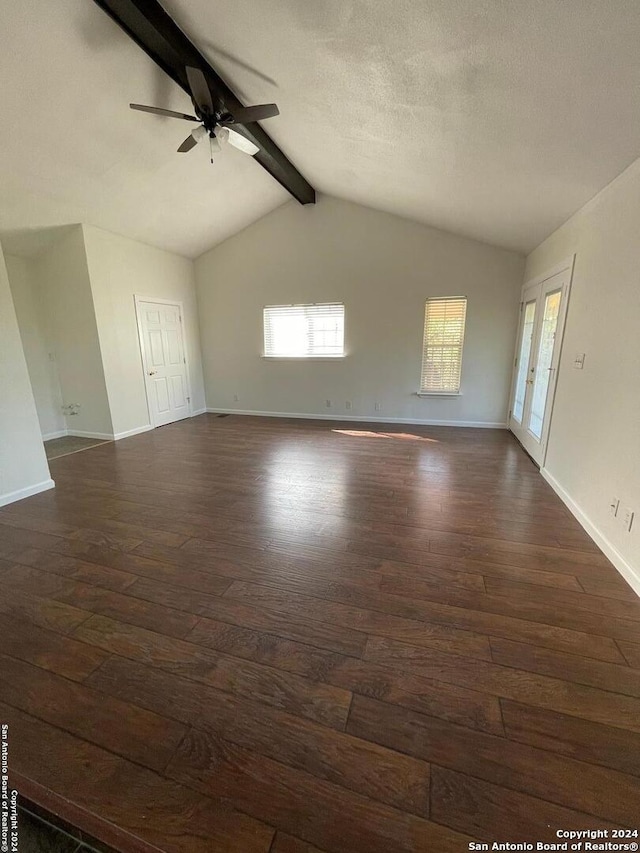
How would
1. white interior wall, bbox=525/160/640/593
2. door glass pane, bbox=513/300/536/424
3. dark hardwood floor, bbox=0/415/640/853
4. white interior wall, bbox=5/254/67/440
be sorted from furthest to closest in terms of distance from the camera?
white interior wall, bbox=5/254/67/440, door glass pane, bbox=513/300/536/424, white interior wall, bbox=525/160/640/593, dark hardwood floor, bbox=0/415/640/853

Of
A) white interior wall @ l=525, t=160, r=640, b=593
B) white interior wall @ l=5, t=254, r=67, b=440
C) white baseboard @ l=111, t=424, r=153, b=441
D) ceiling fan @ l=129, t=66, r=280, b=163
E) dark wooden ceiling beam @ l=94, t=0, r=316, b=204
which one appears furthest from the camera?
white baseboard @ l=111, t=424, r=153, b=441

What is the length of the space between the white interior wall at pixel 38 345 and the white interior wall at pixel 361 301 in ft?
7.78

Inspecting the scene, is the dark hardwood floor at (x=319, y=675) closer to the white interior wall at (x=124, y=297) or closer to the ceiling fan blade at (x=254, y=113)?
the white interior wall at (x=124, y=297)

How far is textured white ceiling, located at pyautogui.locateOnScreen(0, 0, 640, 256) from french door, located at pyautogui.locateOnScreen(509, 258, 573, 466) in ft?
2.23

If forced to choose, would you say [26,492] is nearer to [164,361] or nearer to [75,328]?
[75,328]

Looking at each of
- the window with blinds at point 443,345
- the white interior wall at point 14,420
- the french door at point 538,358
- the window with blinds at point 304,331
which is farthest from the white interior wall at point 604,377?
the white interior wall at point 14,420

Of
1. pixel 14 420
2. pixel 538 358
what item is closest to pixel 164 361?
pixel 14 420

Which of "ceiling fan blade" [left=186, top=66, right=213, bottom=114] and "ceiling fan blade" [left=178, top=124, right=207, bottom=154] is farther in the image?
"ceiling fan blade" [left=178, top=124, right=207, bottom=154]

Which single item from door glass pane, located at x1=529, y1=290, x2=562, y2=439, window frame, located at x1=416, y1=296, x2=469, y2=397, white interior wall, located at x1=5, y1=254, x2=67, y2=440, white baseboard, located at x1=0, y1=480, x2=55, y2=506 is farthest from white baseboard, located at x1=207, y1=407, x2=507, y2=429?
white baseboard, located at x1=0, y1=480, x2=55, y2=506

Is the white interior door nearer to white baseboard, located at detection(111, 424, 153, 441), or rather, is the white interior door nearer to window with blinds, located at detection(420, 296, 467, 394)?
white baseboard, located at detection(111, 424, 153, 441)

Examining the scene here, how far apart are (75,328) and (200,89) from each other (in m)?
3.59

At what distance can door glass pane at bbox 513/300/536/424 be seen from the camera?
4395 millimetres

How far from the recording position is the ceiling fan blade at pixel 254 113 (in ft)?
8.32

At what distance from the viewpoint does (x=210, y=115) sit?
9.05 feet
